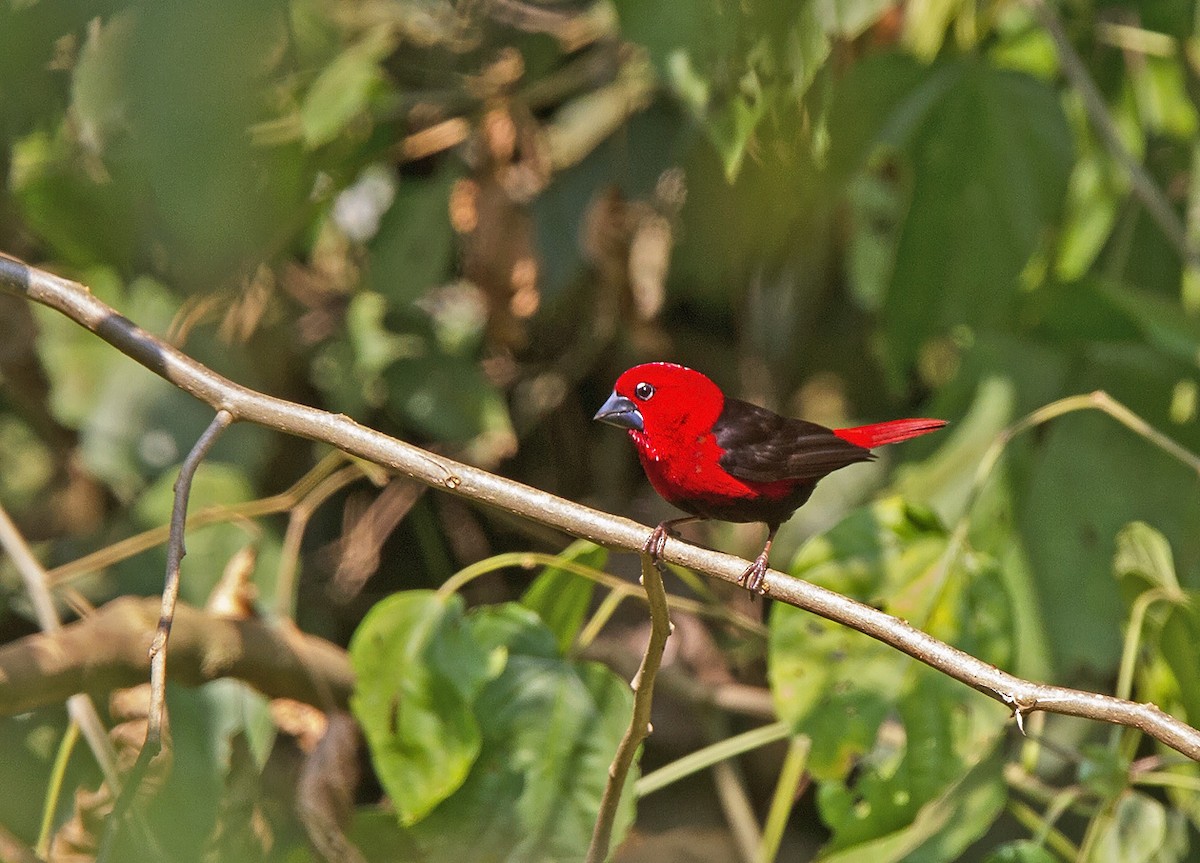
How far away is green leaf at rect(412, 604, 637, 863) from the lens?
87.4 inches

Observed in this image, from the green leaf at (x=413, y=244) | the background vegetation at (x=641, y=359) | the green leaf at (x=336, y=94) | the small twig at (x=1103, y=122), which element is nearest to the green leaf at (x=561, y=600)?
the background vegetation at (x=641, y=359)

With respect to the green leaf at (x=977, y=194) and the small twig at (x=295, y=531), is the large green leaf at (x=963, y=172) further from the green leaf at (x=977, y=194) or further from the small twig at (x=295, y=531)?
the small twig at (x=295, y=531)

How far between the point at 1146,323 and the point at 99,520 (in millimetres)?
3027

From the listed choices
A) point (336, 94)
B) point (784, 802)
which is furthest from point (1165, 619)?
point (336, 94)

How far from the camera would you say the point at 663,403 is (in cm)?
228

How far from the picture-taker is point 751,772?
4.08 meters

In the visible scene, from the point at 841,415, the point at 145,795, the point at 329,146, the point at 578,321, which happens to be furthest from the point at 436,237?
the point at 145,795

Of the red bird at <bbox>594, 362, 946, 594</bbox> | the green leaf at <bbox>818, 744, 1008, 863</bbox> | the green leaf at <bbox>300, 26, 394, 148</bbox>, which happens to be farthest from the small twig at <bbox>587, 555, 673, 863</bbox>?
the green leaf at <bbox>300, 26, 394, 148</bbox>

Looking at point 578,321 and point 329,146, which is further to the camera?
point 578,321

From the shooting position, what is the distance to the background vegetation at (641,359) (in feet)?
7.02

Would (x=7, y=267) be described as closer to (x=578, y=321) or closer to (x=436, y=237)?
(x=436, y=237)

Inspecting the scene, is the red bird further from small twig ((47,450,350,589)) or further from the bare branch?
the bare branch

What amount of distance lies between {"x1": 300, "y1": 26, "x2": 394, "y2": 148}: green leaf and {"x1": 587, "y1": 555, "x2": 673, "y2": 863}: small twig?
1688mm

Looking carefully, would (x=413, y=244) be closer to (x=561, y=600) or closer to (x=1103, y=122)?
(x=561, y=600)
